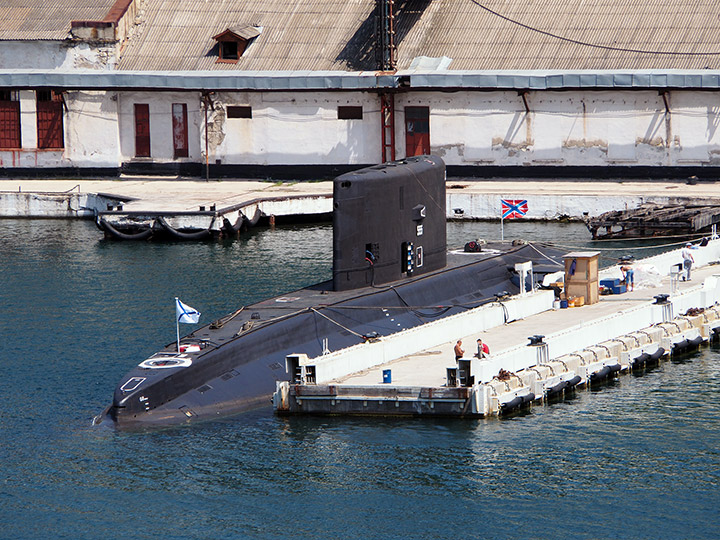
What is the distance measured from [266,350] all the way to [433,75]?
36.6 metres

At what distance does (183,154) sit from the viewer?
76188 mm

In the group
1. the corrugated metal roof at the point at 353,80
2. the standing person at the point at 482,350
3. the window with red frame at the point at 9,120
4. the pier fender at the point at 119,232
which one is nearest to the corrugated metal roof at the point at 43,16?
the corrugated metal roof at the point at 353,80

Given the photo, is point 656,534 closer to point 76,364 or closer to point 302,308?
point 302,308

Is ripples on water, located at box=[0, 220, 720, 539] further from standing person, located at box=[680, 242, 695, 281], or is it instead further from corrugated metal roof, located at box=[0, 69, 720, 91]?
corrugated metal roof, located at box=[0, 69, 720, 91]

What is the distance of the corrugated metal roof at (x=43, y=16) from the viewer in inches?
3036

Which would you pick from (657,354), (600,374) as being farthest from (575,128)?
(600,374)

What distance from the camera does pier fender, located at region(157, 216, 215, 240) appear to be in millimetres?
62406

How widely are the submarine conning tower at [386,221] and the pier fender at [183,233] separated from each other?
2235cm

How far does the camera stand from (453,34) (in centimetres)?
7394

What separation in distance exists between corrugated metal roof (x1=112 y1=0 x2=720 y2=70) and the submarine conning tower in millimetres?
30838

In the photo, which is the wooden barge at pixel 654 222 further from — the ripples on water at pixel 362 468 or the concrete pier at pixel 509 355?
the ripples on water at pixel 362 468

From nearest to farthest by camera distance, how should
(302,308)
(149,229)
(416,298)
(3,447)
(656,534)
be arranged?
(656,534), (3,447), (302,308), (416,298), (149,229)

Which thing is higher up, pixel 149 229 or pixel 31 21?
pixel 31 21

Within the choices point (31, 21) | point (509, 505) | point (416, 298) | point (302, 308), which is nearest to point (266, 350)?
point (302, 308)
